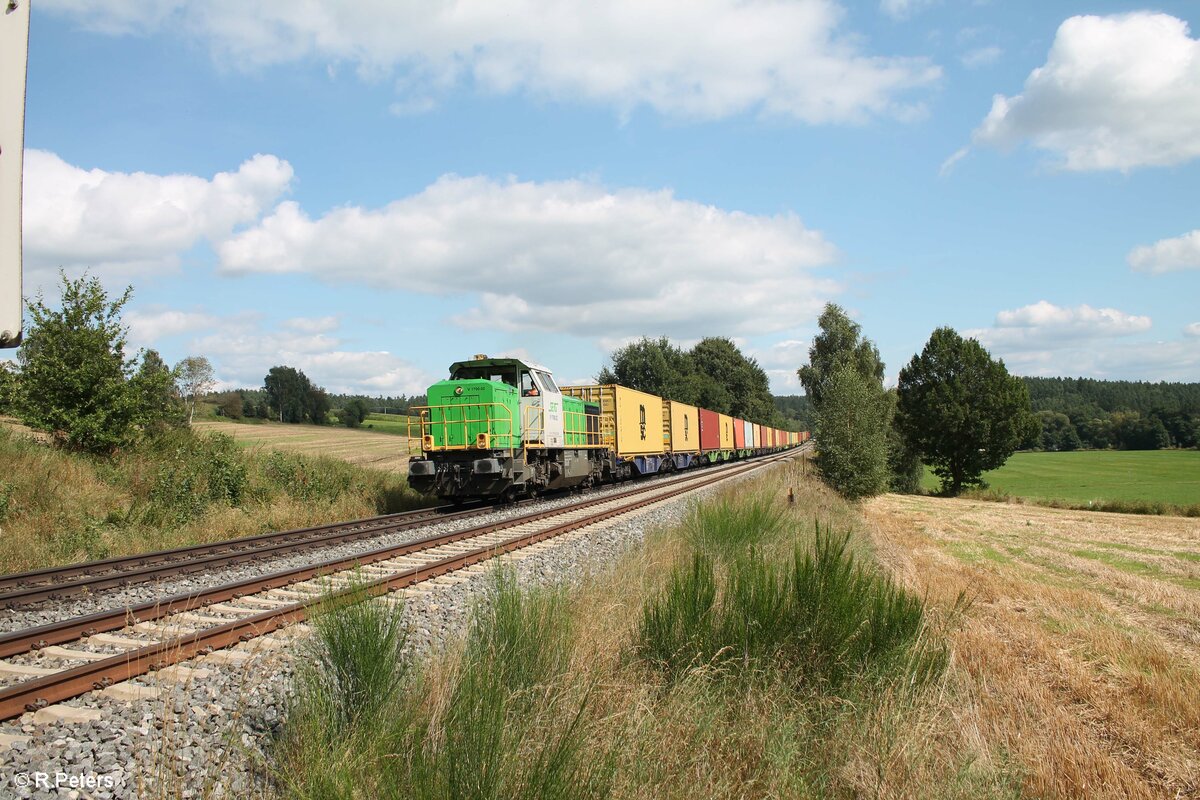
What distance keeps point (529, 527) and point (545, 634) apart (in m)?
8.88

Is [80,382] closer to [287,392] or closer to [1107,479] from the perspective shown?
[1107,479]

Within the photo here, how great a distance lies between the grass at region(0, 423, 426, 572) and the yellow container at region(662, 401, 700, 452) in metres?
15.7

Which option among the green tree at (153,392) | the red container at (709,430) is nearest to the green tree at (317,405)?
the red container at (709,430)

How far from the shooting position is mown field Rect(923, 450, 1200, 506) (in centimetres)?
4892

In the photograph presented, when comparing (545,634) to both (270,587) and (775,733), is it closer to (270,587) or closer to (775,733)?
(775,733)

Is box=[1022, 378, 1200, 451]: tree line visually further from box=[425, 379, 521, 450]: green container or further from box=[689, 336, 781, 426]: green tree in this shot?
box=[425, 379, 521, 450]: green container

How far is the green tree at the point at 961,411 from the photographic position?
4925 centimetres

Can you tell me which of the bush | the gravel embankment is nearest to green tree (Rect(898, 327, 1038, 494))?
the gravel embankment

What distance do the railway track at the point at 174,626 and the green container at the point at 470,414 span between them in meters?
5.50

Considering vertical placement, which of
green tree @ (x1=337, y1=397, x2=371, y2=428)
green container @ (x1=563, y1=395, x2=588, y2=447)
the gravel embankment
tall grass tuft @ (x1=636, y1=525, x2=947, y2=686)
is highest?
green tree @ (x1=337, y1=397, x2=371, y2=428)

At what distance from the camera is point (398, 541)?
12109mm

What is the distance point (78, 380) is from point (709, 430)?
31.1 meters

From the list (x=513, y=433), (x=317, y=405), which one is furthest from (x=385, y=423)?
(x=513, y=433)

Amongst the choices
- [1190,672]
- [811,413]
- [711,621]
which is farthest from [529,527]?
[811,413]
